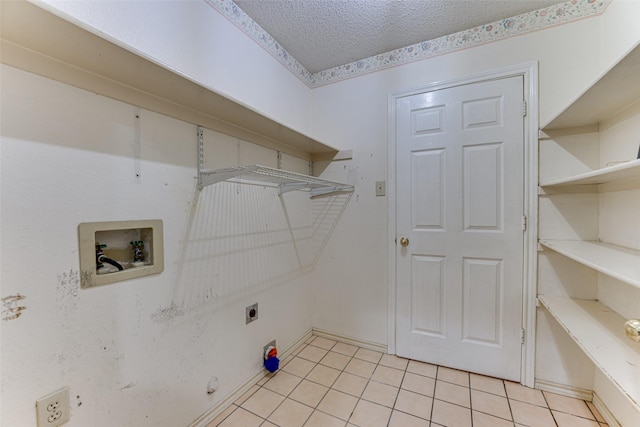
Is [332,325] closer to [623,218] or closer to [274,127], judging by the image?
[274,127]

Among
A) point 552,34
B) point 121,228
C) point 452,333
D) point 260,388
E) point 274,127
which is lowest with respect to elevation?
point 260,388

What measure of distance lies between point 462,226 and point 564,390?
1.15m

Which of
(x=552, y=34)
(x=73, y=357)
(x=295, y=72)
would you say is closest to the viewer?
(x=73, y=357)

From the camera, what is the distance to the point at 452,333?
1.84 meters

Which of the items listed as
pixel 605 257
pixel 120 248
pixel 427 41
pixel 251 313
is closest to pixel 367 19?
pixel 427 41

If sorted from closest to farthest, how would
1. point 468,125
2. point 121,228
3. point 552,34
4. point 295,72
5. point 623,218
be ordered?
point 121,228 < point 623,218 < point 552,34 < point 468,125 < point 295,72

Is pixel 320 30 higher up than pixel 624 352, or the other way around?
pixel 320 30

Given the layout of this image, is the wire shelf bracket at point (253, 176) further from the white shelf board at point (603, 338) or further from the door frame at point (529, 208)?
the white shelf board at point (603, 338)

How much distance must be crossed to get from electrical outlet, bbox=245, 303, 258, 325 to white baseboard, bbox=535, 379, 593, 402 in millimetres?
1880

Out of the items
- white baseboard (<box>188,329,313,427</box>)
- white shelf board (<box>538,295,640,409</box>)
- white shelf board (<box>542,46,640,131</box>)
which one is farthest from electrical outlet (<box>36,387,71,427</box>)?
white shelf board (<box>542,46,640,131</box>)

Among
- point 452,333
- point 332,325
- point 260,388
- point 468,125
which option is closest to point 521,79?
point 468,125

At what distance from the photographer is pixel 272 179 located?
1.70m

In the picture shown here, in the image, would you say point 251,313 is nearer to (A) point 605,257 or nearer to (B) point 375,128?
(B) point 375,128

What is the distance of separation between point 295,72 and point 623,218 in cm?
234
